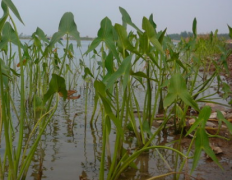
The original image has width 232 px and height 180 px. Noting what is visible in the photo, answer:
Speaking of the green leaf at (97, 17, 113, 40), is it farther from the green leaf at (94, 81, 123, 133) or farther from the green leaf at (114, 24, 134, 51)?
the green leaf at (94, 81, 123, 133)

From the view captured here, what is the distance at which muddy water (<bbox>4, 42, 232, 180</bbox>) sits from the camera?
1.31 m

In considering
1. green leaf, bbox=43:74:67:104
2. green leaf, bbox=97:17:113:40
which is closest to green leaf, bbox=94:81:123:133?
green leaf, bbox=43:74:67:104

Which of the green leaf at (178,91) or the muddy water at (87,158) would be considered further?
the muddy water at (87,158)

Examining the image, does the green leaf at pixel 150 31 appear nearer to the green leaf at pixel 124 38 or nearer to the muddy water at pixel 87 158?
the green leaf at pixel 124 38

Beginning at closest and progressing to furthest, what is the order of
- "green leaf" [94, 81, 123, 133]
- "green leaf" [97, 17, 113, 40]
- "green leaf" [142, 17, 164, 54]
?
1. "green leaf" [94, 81, 123, 133]
2. "green leaf" [142, 17, 164, 54]
3. "green leaf" [97, 17, 113, 40]

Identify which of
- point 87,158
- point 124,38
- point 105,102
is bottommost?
point 87,158

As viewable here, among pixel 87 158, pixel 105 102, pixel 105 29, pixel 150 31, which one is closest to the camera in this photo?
pixel 105 102

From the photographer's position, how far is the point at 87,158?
1.52m

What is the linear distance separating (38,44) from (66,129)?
0.51 meters

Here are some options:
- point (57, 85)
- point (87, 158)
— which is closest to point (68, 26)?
point (57, 85)

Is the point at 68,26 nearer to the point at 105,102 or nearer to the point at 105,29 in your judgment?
the point at 105,29

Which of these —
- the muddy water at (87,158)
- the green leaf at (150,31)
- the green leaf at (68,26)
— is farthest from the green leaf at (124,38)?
the muddy water at (87,158)

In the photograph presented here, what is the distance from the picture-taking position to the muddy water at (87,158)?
4.31 feet

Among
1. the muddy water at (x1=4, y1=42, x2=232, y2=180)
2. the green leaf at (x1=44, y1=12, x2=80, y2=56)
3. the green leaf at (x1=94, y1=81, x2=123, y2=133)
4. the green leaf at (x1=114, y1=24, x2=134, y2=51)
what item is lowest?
the muddy water at (x1=4, y1=42, x2=232, y2=180)
